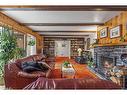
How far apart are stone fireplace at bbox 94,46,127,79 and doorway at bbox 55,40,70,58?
7.71 metres

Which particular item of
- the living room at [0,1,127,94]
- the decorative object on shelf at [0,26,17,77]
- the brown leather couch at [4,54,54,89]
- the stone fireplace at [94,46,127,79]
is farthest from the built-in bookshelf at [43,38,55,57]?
the brown leather couch at [4,54,54,89]

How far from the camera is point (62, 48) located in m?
16.5

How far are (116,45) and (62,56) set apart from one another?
10.7 meters

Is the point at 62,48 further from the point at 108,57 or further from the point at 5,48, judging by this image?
the point at 5,48

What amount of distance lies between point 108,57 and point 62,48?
31.9 feet

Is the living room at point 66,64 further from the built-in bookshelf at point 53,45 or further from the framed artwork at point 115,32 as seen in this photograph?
the built-in bookshelf at point 53,45

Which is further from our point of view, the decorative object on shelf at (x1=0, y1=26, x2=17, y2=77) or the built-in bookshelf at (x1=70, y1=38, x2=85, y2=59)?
the built-in bookshelf at (x1=70, y1=38, x2=85, y2=59)

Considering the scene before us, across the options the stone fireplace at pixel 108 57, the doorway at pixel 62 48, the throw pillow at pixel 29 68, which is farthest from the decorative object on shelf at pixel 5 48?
the doorway at pixel 62 48

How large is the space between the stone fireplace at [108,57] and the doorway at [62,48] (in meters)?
7.71

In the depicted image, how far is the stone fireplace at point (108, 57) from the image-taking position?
563cm

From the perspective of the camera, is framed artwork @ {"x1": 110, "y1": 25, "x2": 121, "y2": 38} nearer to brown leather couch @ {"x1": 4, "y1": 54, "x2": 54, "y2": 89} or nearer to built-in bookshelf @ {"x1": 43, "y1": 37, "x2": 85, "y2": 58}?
brown leather couch @ {"x1": 4, "y1": 54, "x2": 54, "y2": 89}

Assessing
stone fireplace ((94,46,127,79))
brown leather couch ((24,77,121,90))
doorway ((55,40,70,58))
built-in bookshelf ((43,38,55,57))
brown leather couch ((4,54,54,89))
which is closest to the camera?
brown leather couch ((24,77,121,90))

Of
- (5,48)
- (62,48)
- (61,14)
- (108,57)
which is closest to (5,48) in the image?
(5,48)

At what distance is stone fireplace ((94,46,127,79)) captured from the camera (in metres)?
5.63
